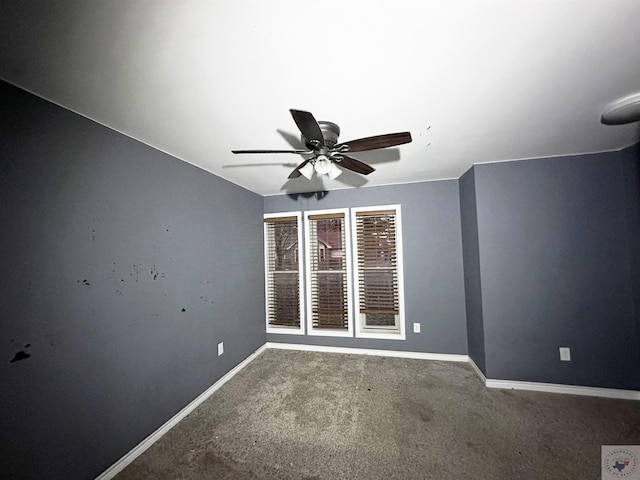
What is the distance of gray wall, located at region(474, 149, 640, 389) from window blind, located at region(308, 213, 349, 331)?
1800 mm

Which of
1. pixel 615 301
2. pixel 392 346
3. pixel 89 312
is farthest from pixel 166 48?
pixel 615 301

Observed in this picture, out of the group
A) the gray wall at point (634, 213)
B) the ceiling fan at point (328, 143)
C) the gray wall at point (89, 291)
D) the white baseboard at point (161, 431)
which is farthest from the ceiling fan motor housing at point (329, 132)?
the gray wall at point (634, 213)

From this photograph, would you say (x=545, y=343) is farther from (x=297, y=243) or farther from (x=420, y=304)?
(x=297, y=243)

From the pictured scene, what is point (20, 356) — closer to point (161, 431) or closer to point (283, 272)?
point (161, 431)

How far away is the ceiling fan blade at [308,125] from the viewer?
1.15m

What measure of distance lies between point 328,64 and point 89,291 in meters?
2.07

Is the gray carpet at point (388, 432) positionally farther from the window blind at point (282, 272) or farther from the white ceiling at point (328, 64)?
the white ceiling at point (328, 64)

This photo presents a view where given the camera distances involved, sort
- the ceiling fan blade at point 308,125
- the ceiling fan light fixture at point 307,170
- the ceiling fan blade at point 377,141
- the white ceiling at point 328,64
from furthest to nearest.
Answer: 1. the ceiling fan light fixture at point 307,170
2. the ceiling fan blade at point 377,141
3. the ceiling fan blade at point 308,125
4. the white ceiling at point 328,64

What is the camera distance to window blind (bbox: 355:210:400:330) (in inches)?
135

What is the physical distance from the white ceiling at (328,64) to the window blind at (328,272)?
1.89m

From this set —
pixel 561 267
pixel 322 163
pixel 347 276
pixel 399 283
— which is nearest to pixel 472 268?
pixel 561 267

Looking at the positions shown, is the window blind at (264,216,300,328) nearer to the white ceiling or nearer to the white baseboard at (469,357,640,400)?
the white ceiling

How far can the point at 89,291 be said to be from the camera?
157 cm

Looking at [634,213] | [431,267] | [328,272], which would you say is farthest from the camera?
[328,272]
